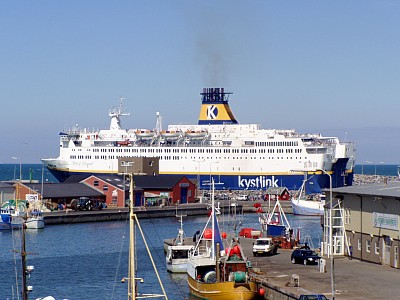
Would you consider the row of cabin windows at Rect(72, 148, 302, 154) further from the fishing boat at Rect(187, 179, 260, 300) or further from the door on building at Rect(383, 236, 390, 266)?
the fishing boat at Rect(187, 179, 260, 300)

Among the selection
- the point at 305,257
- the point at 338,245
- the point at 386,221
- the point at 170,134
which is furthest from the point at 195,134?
the point at 386,221

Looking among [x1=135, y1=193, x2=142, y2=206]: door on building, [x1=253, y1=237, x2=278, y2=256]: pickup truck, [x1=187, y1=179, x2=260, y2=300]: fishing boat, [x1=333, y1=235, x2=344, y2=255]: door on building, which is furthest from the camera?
[x1=135, y1=193, x2=142, y2=206]: door on building

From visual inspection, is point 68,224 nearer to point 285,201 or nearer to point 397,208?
point 285,201

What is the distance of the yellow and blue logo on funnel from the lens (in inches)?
4596

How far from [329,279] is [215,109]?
85.2 metres

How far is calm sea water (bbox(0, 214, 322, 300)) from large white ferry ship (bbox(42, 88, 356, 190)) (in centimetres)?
3525

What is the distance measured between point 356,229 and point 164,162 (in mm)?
73402

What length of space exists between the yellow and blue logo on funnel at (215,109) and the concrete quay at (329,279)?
253ft

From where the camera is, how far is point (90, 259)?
46.8 m

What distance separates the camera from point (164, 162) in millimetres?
112062

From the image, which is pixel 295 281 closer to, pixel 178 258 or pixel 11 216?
pixel 178 258

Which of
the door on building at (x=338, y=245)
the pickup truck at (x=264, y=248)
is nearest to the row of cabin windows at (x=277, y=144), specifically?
the pickup truck at (x=264, y=248)

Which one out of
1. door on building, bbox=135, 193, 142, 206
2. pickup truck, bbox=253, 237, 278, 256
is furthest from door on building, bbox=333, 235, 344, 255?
door on building, bbox=135, 193, 142, 206

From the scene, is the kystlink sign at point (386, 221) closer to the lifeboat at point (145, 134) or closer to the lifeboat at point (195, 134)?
the lifeboat at point (195, 134)
